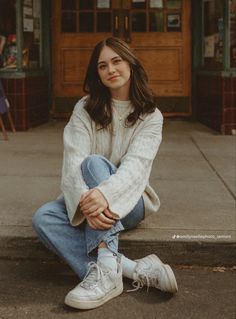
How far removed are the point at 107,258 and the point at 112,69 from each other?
3.35 ft

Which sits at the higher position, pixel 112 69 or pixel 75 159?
pixel 112 69

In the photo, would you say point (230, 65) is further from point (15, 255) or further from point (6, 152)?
point (15, 255)

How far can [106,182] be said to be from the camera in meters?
3.52

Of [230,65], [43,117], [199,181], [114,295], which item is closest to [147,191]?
[114,295]

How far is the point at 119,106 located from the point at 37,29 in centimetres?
547

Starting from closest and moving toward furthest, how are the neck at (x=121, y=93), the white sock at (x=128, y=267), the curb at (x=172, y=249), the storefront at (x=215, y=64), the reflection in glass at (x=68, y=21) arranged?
the white sock at (x=128, y=267) < the neck at (x=121, y=93) < the curb at (x=172, y=249) < the storefront at (x=215, y=64) < the reflection in glass at (x=68, y=21)

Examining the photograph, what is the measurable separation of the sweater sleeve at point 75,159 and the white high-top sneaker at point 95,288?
299 millimetres

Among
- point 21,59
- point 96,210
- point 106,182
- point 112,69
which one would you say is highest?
point 21,59

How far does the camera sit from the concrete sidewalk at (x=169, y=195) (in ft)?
13.4

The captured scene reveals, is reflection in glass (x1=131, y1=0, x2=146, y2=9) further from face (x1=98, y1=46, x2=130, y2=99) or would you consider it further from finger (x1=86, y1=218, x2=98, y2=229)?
finger (x1=86, y1=218, x2=98, y2=229)

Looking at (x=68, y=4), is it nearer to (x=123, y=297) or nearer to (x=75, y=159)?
(x=75, y=159)

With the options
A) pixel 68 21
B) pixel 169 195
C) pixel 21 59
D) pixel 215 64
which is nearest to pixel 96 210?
pixel 169 195

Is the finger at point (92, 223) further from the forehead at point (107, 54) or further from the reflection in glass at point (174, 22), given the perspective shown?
the reflection in glass at point (174, 22)

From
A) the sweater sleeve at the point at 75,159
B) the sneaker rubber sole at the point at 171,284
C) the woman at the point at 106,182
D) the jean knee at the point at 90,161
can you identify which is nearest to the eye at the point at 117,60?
the woman at the point at 106,182
